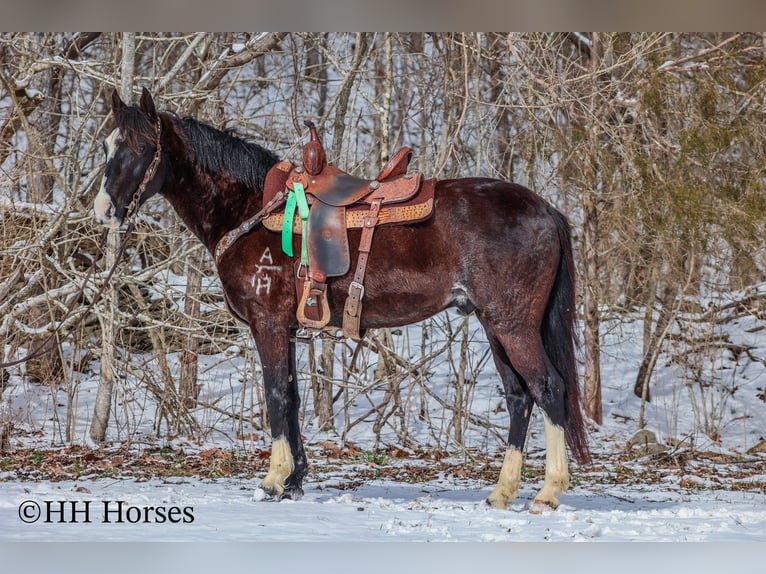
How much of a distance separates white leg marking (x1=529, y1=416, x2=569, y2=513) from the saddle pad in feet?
3.62

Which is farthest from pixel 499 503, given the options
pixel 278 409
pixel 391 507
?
pixel 278 409

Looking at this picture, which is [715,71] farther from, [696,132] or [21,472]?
[21,472]

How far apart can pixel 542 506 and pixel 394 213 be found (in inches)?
59.1

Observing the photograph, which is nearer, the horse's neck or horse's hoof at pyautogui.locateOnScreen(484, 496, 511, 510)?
horse's hoof at pyautogui.locateOnScreen(484, 496, 511, 510)

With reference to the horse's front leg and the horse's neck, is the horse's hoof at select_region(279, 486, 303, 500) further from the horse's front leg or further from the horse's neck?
the horse's neck

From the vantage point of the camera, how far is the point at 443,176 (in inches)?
277

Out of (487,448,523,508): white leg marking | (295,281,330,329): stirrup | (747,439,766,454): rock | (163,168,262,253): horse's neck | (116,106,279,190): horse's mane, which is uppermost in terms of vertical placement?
(116,106,279,190): horse's mane

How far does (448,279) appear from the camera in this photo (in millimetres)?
3996

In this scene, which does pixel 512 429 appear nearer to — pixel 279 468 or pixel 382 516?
pixel 382 516

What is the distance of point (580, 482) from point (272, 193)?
8.10 feet

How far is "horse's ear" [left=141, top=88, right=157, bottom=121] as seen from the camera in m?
4.04

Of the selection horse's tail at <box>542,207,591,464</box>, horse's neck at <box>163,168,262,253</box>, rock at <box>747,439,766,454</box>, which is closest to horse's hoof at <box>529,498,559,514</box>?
horse's tail at <box>542,207,591,464</box>

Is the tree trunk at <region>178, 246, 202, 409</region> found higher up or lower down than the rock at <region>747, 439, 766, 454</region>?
higher up

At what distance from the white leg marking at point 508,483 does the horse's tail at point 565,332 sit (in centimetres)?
27
